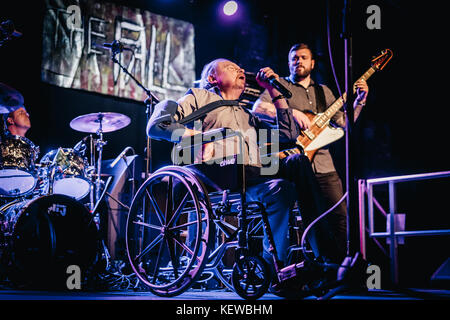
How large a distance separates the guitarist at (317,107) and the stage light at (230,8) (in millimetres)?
2351

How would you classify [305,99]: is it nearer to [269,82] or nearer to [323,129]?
[323,129]

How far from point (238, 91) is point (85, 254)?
1.95 metres

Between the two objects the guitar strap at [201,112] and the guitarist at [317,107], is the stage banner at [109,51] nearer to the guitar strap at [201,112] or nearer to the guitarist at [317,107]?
the guitarist at [317,107]

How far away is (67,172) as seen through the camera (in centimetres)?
389

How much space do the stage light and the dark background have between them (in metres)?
0.13

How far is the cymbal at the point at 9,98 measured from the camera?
3.39m

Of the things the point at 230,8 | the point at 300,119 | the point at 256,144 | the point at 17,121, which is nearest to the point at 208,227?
the point at 256,144

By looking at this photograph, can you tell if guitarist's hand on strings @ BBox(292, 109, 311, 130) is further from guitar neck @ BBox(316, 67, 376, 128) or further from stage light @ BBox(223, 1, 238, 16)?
stage light @ BBox(223, 1, 238, 16)

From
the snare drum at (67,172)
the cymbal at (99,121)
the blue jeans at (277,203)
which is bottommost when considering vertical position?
the blue jeans at (277,203)

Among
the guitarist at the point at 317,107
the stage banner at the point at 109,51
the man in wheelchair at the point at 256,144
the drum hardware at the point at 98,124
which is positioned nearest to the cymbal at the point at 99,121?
the drum hardware at the point at 98,124

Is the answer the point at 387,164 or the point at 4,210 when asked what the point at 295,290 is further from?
the point at 387,164

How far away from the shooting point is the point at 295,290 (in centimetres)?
198

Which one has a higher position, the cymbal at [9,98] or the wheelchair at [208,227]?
the cymbal at [9,98]

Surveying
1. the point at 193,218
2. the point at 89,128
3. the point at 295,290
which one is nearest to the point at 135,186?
the point at 89,128
